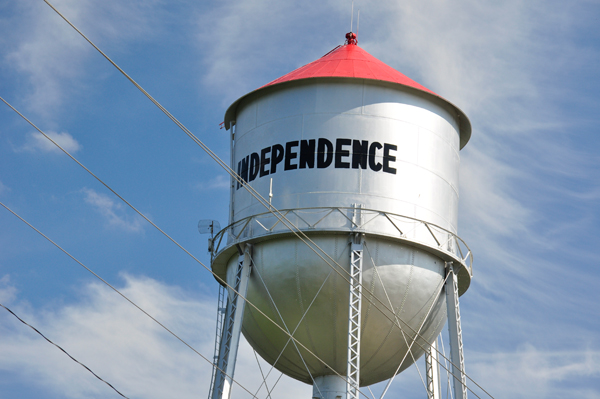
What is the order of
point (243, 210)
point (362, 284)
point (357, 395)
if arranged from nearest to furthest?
point (357, 395) → point (362, 284) → point (243, 210)

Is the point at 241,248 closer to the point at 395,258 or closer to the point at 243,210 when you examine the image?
the point at 243,210

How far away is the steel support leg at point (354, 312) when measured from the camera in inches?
709

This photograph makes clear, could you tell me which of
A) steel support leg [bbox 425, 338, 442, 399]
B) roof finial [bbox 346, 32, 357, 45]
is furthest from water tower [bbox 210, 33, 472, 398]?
roof finial [bbox 346, 32, 357, 45]

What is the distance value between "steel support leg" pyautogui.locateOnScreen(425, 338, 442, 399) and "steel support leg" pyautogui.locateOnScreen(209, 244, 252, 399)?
16.2 ft

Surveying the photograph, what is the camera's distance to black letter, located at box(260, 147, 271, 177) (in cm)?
2003

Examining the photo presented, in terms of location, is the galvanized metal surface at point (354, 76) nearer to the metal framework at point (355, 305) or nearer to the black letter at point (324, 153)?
the black letter at point (324, 153)

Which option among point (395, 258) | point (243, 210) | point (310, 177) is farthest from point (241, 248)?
point (395, 258)

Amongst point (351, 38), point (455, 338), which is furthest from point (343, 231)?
point (351, 38)

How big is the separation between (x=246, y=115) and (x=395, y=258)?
5062mm

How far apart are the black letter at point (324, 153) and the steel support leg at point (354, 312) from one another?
1.77 m

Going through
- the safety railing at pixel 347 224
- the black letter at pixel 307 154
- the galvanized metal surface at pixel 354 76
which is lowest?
the safety railing at pixel 347 224

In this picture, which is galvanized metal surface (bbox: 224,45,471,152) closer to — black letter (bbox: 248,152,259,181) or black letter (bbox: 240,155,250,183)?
→ black letter (bbox: 240,155,250,183)

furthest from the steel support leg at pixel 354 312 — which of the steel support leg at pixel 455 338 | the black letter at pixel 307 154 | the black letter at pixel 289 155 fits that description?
the steel support leg at pixel 455 338

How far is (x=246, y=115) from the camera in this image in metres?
21.1
